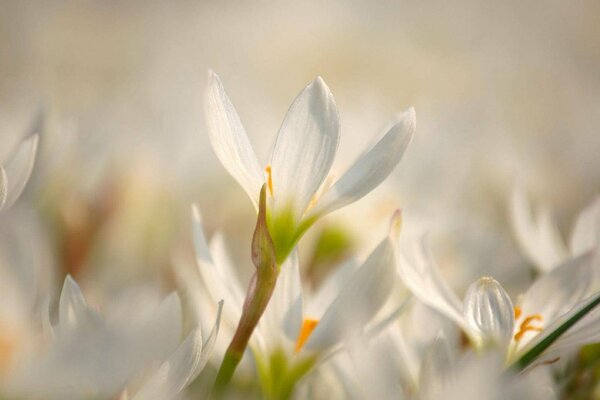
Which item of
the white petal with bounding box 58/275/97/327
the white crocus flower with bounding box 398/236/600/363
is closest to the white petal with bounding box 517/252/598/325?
the white crocus flower with bounding box 398/236/600/363

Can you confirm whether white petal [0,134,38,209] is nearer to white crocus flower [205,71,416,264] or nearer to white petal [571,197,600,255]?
white crocus flower [205,71,416,264]

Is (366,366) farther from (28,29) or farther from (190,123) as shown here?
(28,29)

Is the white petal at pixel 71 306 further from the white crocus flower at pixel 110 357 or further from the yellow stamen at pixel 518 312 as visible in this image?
the yellow stamen at pixel 518 312

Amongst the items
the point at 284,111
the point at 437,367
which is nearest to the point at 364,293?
the point at 437,367

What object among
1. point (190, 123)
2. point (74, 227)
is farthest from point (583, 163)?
point (74, 227)

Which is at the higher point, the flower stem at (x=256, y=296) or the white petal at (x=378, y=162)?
the white petal at (x=378, y=162)

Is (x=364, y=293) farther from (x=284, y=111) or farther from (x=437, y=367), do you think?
(x=284, y=111)

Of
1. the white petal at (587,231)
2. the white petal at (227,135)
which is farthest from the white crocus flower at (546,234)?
the white petal at (227,135)
